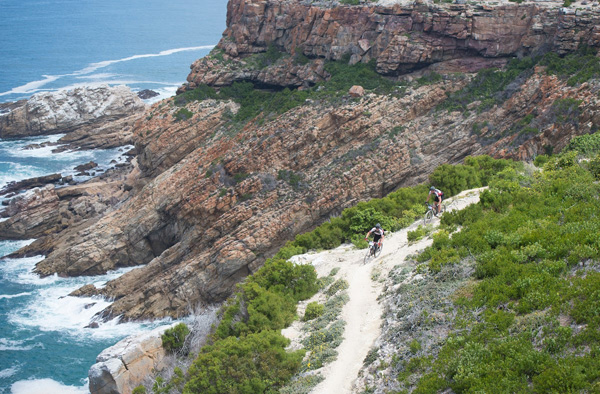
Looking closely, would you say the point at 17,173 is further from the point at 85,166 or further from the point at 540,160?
the point at 540,160

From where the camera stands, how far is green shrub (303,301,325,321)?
58.6 ft

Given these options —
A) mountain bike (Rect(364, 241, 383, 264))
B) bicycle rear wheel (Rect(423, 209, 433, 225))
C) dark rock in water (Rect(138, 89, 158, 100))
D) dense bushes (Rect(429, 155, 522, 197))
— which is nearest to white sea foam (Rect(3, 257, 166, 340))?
mountain bike (Rect(364, 241, 383, 264))

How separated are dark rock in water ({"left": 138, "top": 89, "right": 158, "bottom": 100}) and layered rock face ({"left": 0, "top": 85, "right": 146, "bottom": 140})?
11498 millimetres

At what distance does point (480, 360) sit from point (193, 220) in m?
28.1

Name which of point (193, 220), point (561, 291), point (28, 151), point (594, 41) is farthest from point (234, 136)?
point (28, 151)

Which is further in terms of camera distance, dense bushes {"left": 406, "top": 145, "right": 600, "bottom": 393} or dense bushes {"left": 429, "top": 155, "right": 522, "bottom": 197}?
dense bushes {"left": 429, "top": 155, "right": 522, "bottom": 197}

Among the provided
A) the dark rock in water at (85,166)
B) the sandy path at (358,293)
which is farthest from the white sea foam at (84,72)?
the sandy path at (358,293)

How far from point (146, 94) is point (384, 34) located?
5320 cm

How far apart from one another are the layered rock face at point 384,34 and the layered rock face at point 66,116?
26068mm

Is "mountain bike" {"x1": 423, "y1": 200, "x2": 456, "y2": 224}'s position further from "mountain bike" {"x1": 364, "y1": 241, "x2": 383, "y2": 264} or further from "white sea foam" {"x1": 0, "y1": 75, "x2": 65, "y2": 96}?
"white sea foam" {"x1": 0, "y1": 75, "x2": 65, "y2": 96}

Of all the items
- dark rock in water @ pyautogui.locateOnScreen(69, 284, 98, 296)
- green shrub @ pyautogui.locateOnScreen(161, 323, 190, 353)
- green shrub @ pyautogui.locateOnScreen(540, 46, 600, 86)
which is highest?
green shrub @ pyautogui.locateOnScreen(540, 46, 600, 86)

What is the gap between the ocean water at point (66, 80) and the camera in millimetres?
31727

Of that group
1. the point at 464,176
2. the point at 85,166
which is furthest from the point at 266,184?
the point at 85,166

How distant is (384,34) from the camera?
3919 cm
